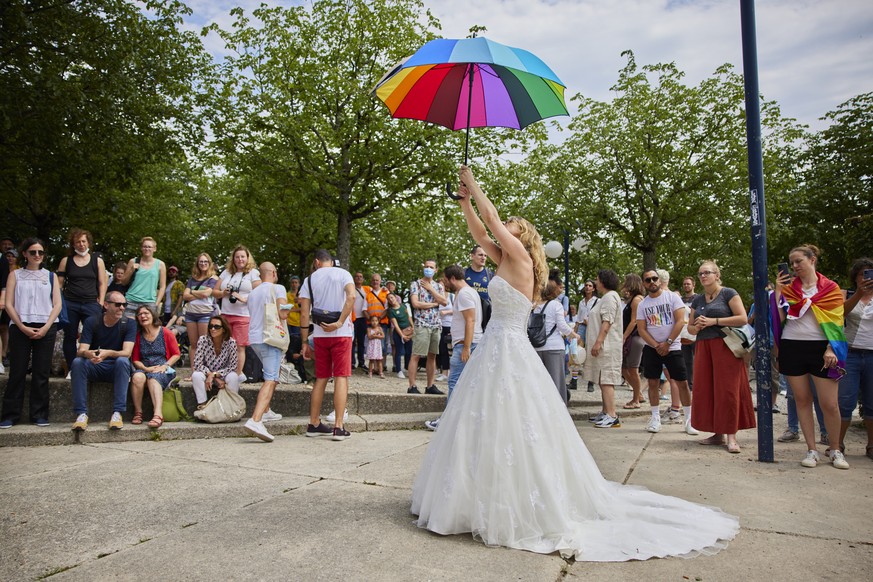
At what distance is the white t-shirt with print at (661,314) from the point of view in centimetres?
811

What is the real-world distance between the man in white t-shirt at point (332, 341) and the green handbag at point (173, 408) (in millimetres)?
1618

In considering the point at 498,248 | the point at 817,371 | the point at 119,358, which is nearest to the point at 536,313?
the point at 817,371

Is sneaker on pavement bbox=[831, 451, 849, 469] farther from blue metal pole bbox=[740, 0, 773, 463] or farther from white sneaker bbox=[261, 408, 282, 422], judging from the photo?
white sneaker bbox=[261, 408, 282, 422]

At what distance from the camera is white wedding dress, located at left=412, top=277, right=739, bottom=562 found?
12.0 feet

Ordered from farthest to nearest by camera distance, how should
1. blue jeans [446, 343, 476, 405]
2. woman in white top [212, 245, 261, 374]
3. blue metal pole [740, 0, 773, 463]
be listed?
woman in white top [212, 245, 261, 374] → blue jeans [446, 343, 476, 405] → blue metal pole [740, 0, 773, 463]

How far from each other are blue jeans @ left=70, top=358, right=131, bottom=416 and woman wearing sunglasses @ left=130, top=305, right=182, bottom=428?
0.55 ft

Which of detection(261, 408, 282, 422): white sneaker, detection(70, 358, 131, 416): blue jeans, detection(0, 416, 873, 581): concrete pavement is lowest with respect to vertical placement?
detection(0, 416, 873, 581): concrete pavement

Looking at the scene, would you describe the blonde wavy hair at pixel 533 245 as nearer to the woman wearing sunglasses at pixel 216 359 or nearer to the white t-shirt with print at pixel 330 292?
the white t-shirt with print at pixel 330 292

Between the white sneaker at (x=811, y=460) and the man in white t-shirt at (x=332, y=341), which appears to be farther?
the man in white t-shirt at (x=332, y=341)

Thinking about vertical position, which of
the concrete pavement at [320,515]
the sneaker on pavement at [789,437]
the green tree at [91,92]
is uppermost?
the green tree at [91,92]

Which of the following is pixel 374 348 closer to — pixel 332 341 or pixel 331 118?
pixel 332 341

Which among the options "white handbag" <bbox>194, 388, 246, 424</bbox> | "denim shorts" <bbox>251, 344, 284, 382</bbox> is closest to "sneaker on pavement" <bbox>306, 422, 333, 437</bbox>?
"denim shorts" <bbox>251, 344, 284, 382</bbox>

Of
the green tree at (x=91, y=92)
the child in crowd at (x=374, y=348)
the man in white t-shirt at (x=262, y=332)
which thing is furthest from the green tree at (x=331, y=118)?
the man in white t-shirt at (x=262, y=332)

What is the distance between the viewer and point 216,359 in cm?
780
